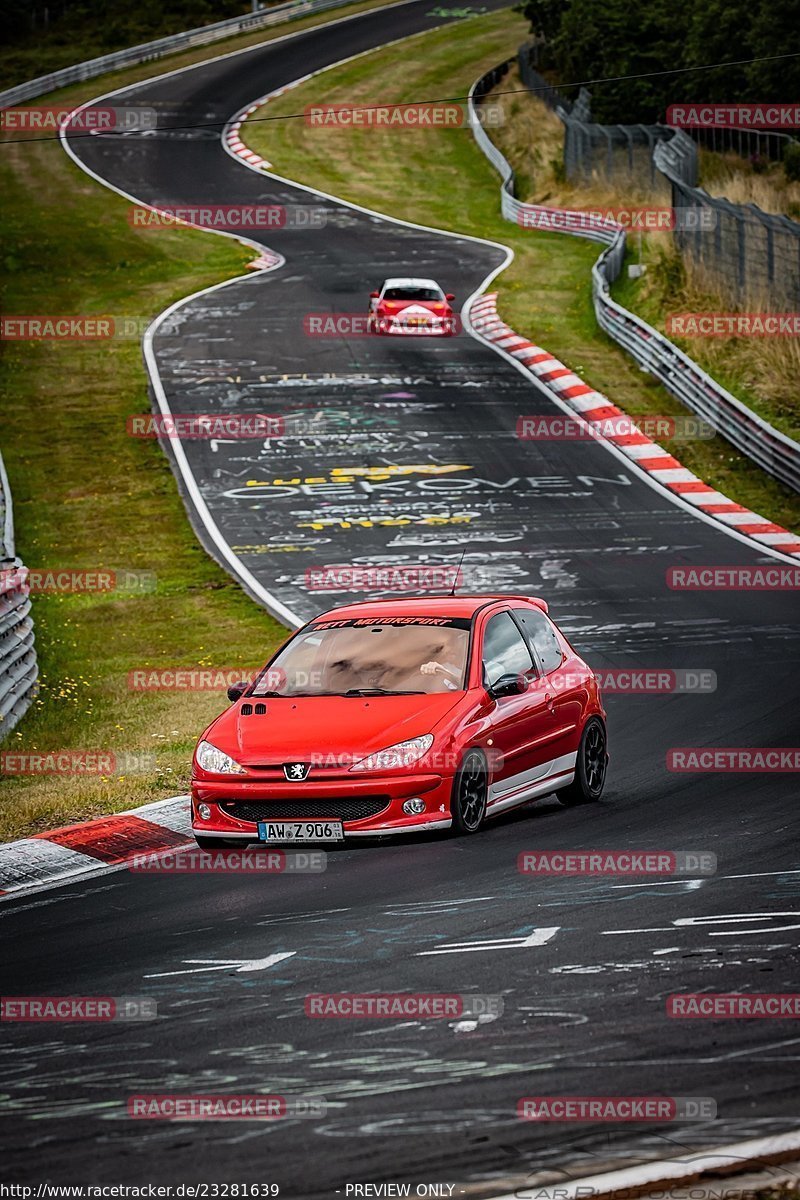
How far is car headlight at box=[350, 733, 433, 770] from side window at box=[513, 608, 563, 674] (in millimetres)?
1970

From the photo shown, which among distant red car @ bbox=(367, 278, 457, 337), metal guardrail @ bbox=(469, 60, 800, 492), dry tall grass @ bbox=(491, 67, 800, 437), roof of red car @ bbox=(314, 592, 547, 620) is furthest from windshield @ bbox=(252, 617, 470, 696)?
distant red car @ bbox=(367, 278, 457, 337)

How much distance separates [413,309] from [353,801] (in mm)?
29598

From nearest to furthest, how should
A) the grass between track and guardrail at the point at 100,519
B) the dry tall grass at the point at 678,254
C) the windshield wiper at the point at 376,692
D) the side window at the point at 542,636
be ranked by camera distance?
the windshield wiper at the point at 376,692 < the side window at the point at 542,636 < the grass between track and guardrail at the point at 100,519 < the dry tall grass at the point at 678,254

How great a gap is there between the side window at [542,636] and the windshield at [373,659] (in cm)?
74

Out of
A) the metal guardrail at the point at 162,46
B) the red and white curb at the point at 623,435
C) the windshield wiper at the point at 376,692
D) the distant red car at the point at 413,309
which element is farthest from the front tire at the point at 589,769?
the metal guardrail at the point at 162,46

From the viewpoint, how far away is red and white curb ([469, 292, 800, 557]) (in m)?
25.5

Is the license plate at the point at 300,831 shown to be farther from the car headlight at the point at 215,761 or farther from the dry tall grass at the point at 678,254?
the dry tall grass at the point at 678,254

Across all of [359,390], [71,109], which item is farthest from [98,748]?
[71,109]

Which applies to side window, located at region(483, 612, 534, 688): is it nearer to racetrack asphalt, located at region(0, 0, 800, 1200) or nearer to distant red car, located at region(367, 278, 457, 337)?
racetrack asphalt, located at region(0, 0, 800, 1200)

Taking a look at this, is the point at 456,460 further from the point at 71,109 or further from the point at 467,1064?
the point at 71,109

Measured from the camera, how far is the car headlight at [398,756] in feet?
35.0

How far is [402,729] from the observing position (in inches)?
430

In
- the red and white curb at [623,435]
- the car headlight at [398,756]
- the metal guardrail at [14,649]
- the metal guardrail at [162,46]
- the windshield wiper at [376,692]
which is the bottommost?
the red and white curb at [623,435]

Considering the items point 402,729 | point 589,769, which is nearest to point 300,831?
point 402,729
